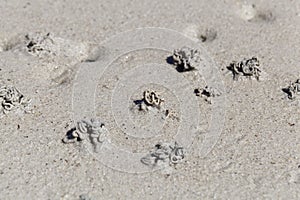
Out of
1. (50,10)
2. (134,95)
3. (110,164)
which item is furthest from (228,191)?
(50,10)

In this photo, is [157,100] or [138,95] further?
[138,95]

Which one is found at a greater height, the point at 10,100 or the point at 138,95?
the point at 138,95

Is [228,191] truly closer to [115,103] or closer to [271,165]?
[271,165]

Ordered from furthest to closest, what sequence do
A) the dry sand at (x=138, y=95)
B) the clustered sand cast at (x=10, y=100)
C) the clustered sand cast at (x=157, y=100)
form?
the clustered sand cast at (x=10, y=100) → the clustered sand cast at (x=157, y=100) → the dry sand at (x=138, y=95)

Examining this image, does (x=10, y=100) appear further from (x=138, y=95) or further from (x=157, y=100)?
(x=157, y=100)

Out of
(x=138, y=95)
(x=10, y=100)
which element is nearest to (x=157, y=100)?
(x=138, y=95)
